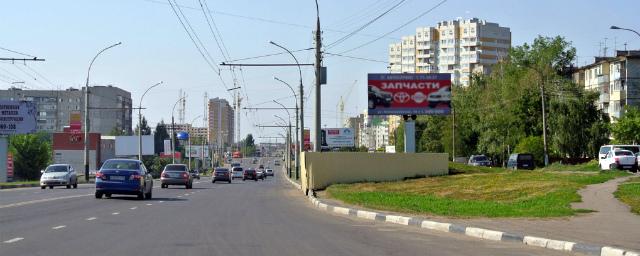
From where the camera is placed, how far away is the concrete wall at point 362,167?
3841cm

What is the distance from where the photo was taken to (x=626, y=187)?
28.5 metres

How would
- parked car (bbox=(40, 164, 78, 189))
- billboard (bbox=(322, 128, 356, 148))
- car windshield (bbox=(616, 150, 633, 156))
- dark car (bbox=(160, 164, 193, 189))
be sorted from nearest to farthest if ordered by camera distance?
parked car (bbox=(40, 164, 78, 189)) → dark car (bbox=(160, 164, 193, 189)) → car windshield (bbox=(616, 150, 633, 156)) → billboard (bbox=(322, 128, 356, 148))

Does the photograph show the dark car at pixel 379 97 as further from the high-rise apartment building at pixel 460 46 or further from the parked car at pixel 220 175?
the high-rise apartment building at pixel 460 46

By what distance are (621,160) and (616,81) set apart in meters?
45.2

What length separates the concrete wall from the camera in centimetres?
3841

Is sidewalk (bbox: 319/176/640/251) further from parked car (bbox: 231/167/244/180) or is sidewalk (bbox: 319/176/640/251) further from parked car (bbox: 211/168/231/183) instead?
parked car (bbox: 231/167/244/180)

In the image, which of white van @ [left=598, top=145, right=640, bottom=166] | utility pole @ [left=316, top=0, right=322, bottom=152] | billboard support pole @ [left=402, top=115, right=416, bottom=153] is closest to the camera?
utility pole @ [left=316, top=0, right=322, bottom=152]

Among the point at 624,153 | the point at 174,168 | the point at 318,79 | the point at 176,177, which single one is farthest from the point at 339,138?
the point at 318,79

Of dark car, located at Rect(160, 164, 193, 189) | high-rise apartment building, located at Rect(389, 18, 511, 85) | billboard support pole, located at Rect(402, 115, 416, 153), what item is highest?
high-rise apartment building, located at Rect(389, 18, 511, 85)

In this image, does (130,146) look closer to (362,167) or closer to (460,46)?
(460,46)

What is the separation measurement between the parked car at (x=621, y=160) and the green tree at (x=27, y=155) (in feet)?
264

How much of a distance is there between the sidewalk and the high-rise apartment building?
161 metres

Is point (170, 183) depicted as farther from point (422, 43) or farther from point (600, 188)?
point (422, 43)

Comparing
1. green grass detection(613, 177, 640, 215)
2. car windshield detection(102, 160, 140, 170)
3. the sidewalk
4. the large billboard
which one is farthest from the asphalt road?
the large billboard
